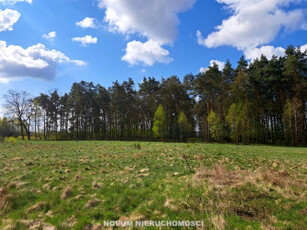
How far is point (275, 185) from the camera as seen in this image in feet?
17.9

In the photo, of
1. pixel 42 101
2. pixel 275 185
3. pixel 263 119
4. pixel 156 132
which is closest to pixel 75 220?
pixel 275 185

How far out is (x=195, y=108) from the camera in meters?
42.2

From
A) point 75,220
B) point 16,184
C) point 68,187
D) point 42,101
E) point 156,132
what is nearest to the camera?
point 75,220

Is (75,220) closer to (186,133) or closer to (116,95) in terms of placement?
(186,133)

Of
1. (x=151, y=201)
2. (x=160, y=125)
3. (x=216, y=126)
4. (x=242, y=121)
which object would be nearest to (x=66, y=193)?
(x=151, y=201)

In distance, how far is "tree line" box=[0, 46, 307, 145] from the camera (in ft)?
102

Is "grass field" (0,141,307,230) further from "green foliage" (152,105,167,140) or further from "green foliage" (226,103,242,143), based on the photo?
"green foliage" (152,105,167,140)

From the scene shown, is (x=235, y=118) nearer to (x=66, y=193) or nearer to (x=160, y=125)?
(x=160, y=125)

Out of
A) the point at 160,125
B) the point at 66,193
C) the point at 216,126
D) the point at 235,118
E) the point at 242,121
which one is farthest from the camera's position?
the point at 160,125

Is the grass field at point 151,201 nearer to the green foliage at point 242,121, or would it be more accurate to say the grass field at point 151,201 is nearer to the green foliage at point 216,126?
the green foliage at point 242,121

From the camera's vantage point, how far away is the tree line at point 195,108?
3110cm

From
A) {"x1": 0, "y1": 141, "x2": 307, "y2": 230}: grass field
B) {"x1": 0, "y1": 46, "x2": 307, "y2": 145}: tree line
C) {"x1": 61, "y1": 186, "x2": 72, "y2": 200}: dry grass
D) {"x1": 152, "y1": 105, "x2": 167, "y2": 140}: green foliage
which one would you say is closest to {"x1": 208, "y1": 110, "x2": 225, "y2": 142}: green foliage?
{"x1": 0, "y1": 46, "x2": 307, "y2": 145}: tree line

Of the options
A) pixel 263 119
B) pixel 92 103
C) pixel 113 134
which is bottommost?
pixel 113 134

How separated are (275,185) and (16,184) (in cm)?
1038
